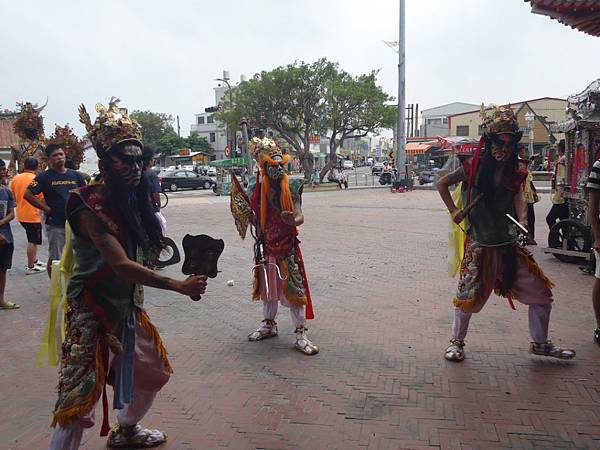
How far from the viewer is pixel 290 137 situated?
3569 centimetres

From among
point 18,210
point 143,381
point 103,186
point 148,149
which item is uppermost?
point 148,149

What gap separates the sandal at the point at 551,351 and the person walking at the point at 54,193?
211 inches

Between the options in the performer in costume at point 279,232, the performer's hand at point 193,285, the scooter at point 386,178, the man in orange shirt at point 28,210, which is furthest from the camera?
the scooter at point 386,178

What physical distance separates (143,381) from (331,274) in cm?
513

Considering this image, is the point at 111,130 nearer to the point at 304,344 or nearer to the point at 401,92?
the point at 304,344

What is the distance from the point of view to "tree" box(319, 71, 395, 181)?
32969 mm

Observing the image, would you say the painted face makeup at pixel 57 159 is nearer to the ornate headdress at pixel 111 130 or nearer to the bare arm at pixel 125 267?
the ornate headdress at pixel 111 130

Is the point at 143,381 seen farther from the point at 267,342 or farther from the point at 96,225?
the point at 267,342

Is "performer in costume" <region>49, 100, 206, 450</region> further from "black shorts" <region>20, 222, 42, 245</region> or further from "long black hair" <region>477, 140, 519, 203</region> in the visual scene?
"black shorts" <region>20, 222, 42, 245</region>

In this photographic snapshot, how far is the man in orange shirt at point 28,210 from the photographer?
7.68m

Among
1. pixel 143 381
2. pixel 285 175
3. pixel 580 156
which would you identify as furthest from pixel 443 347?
pixel 580 156

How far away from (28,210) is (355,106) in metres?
27.9

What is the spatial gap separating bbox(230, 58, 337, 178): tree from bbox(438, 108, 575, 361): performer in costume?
3080cm

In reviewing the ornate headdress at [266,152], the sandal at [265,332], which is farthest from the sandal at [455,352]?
the ornate headdress at [266,152]
